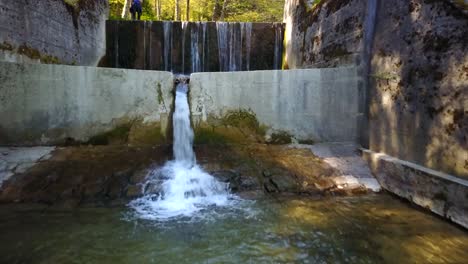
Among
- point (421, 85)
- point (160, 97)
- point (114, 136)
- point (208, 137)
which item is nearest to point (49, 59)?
point (114, 136)

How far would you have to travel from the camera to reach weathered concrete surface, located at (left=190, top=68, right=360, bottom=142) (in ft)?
21.0

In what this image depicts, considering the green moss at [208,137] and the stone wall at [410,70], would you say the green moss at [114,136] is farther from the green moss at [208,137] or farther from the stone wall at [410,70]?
the stone wall at [410,70]

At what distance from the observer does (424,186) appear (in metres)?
4.46

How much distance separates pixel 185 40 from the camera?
36.1ft

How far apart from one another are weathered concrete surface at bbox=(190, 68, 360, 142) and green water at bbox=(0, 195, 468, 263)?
213 cm

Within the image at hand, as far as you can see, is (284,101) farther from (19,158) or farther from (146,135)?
(19,158)

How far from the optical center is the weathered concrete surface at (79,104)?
559 centimetres

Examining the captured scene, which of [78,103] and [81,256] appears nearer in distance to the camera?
[81,256]

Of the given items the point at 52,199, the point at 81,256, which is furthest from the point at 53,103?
the point at 81,256

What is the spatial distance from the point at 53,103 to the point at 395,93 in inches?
237

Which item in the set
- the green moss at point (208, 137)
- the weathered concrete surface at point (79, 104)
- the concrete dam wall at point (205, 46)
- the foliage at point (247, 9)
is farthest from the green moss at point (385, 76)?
the foliage at point (247, 9)

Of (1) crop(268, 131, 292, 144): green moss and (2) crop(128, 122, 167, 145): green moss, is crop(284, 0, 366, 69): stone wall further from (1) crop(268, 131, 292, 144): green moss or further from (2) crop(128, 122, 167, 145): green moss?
(2) crop(128, 122, 167, 145): green moss

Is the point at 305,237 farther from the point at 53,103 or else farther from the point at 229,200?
the point at 53,103

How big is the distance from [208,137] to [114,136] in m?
1.79
